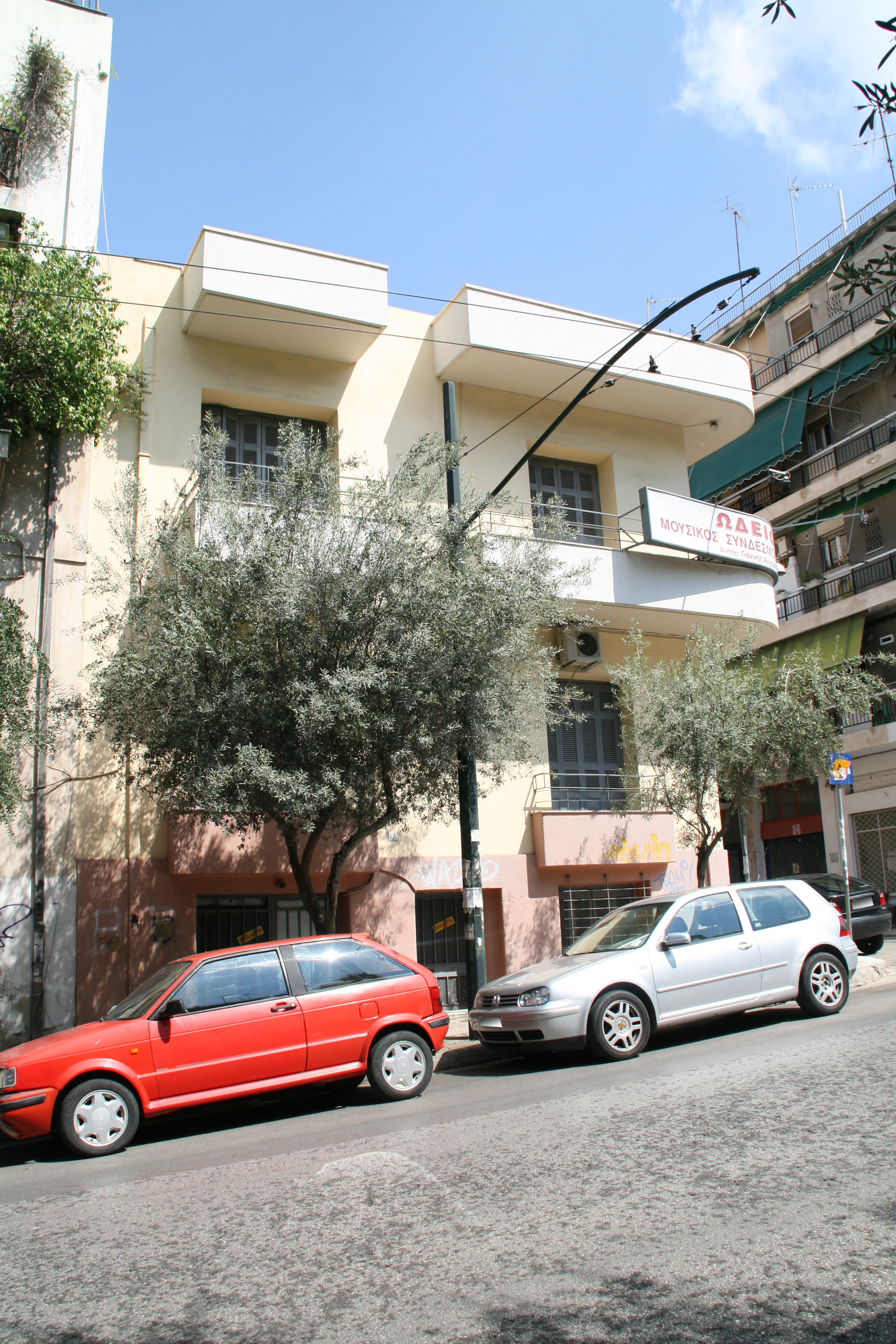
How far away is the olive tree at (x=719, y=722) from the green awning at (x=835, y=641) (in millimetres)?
11818

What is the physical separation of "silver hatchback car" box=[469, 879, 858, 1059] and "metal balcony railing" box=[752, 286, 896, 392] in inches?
816

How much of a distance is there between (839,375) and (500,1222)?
2908 centimetres

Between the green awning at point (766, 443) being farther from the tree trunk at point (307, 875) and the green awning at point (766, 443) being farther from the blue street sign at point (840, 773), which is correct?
the tree trunk at point (307, 875)

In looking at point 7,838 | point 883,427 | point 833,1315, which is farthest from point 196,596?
point 883,427

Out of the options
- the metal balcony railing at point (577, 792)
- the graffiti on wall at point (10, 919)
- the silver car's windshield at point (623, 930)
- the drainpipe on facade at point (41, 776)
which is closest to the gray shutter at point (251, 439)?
the drainpipe on facade at point (41, 776)

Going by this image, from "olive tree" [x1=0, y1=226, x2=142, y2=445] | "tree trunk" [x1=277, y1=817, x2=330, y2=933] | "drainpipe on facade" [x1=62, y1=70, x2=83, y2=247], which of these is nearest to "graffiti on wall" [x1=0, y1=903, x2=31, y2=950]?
"tree trunk" [x1=277, y1=817, x2=330, y2=933]

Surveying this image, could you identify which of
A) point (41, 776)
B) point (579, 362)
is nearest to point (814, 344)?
point (579, 362)

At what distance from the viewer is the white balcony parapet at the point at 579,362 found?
16219 millimetres

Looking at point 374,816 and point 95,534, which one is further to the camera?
point 95,534

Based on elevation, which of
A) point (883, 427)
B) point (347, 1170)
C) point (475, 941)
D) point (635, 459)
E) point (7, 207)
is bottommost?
point (347, 1170)

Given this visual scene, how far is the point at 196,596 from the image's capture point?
11.1 m

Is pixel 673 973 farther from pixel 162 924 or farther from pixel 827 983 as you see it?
pixel 162 924

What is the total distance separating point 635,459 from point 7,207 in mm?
10687

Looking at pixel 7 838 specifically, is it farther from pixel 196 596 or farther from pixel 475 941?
pixel 475 941
